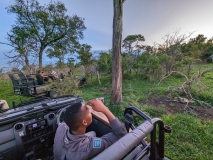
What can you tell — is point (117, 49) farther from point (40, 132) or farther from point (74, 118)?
point (74, 118)

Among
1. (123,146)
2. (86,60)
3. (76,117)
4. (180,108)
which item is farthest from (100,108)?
(86,60)

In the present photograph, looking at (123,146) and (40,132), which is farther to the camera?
(40,132)

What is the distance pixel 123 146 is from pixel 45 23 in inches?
496

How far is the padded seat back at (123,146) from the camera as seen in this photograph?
57cm

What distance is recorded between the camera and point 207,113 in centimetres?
361

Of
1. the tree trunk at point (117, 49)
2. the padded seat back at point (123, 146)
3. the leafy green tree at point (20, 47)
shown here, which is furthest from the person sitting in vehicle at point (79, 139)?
the leafy green tree at point (20, 47)

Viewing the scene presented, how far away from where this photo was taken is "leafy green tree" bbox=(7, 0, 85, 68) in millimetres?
10312

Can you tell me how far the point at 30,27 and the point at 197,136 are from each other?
1255cm

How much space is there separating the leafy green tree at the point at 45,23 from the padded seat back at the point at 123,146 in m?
10.9

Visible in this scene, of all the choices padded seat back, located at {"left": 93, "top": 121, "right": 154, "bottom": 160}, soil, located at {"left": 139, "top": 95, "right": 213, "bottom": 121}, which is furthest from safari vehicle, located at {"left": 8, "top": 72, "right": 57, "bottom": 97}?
padded seat back, located at {"left": 93, "top": 121, "right": 154, "bottom": 160}

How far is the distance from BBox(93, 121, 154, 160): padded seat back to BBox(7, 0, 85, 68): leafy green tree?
1089cm

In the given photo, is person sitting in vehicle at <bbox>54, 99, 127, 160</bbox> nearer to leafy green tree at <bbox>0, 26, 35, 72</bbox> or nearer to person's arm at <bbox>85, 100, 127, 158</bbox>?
person's arm at <bbox>85, 100, 127, 158</bbox>

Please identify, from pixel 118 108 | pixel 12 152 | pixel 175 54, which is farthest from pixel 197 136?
pixel 175 54

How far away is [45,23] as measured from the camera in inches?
426
